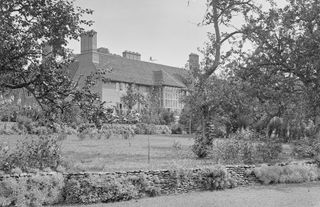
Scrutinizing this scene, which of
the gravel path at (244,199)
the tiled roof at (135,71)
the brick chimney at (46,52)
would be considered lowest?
the gravel path at (244,199)

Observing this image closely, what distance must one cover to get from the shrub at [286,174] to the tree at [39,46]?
6824mm

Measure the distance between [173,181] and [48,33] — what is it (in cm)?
521

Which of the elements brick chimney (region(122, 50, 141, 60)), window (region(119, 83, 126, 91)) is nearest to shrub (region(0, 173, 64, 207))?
window (region(119, 83, 126, 91))

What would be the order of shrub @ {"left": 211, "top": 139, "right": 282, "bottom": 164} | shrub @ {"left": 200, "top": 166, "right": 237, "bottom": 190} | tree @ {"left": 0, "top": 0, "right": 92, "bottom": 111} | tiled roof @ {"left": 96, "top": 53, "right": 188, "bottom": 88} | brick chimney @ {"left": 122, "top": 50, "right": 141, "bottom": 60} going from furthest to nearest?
brick chimney @ {"left": 122, "top": 50, "right": 141, "bottom": 60} → tiled roof @ {"left": 96, "top": 53, "right": 188, "bottom": 88} → shrub @ {"left": 211, "top": 139, "right": 282, "bottom": 164} → shrub @ {"left": 200, "top": 166, "right": 237, "bottom": 190} → tree @ {"left": 0, "top": 0, "right": 92, "bottom": 111}

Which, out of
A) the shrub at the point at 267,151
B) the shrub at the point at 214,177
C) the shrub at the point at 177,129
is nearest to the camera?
the shrub at the point at 214,177

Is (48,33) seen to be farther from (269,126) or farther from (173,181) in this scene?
(269,126)

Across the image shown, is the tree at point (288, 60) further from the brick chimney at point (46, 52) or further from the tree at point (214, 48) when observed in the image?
the brick chimney at point (46, 52)

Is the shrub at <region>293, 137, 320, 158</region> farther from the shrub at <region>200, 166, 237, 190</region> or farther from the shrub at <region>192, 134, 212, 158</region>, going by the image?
the shrub at <region>200, 166, 237, 190</region>

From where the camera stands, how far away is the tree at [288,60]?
17.2m

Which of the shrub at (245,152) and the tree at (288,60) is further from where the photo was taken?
the tree at (288,60)

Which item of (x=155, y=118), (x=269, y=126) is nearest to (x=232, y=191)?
(x=269, y=126)

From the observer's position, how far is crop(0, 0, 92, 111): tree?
8508 millimetres

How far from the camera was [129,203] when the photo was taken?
31.7 feet

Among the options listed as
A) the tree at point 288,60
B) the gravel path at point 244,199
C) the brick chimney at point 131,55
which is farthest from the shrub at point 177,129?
the gravel path at point 244,199
